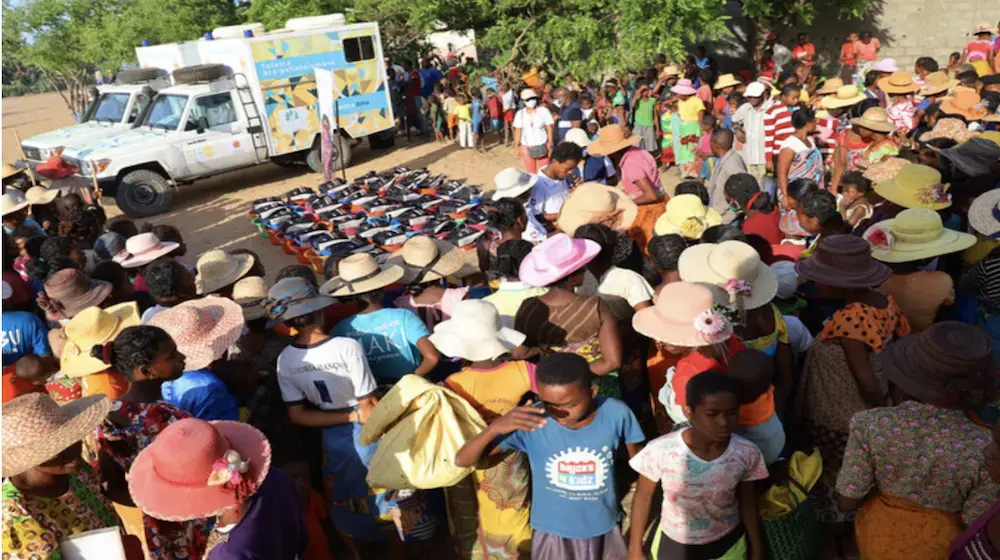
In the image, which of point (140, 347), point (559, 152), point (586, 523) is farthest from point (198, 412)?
point (559, 152)

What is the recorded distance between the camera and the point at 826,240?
3.57 metres

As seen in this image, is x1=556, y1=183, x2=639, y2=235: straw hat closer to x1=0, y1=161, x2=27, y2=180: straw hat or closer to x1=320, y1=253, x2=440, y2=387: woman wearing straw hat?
x1=320, y1=253, x2=440, y2=387: woman wearing straw hat

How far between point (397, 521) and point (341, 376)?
82cm

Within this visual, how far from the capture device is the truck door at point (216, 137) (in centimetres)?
1191

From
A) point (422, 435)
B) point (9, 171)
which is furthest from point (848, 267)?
point (9, 171)

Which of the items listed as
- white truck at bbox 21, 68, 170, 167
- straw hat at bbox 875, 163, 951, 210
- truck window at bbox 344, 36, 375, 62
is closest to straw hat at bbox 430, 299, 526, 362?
straw hat at bbox 875, 163, 951, 210

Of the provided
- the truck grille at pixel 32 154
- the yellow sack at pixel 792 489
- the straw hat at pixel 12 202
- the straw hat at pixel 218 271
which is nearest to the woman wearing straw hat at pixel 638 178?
the yellow sack at pixel 792 489

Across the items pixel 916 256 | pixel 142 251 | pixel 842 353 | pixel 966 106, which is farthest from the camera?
pixel 966 106

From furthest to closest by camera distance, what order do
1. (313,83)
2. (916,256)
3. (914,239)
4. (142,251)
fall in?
(313,83)
(142,251)
(914,239)
(916,256)

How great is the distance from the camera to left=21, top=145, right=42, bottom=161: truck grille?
12.0m

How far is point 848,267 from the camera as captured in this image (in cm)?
343

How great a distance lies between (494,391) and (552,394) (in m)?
0.56

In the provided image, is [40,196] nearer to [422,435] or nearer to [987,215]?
[422,435]

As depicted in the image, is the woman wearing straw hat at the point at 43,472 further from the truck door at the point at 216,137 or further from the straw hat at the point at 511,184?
the truck door at the point at 216,137
